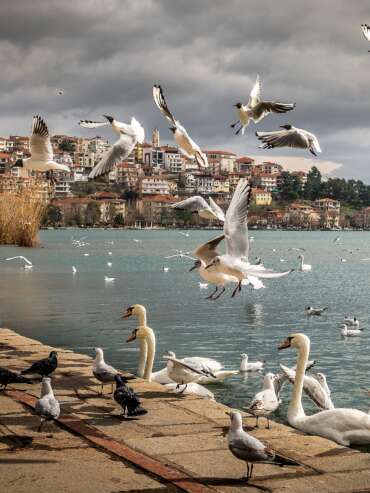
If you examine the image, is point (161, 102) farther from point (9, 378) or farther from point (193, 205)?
point (9, 378)

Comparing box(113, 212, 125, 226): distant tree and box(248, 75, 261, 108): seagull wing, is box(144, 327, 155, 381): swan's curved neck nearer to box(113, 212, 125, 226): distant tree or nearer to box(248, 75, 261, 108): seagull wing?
box(248, 75, 261, 108): seagull wing

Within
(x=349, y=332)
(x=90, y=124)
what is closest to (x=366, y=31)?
(x=90, y=124)

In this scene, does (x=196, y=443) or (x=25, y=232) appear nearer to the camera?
(x=196, y=443)

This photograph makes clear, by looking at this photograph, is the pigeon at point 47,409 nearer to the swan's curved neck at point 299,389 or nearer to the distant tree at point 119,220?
the swan's curved neck at point 299,389

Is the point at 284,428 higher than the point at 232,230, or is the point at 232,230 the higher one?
the point at 232,230

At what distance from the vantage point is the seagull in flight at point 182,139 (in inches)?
233

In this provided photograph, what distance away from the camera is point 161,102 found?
233 inches

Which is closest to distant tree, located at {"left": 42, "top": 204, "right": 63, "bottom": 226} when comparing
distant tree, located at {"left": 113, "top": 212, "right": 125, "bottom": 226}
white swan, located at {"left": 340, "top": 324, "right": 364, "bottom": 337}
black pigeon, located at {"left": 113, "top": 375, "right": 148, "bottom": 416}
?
distant tree, located at {"left": 113, "top": 212, "right": 125, "bottom": 226}

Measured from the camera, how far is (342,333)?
16.3 meters

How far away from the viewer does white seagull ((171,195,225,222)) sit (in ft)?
19.7

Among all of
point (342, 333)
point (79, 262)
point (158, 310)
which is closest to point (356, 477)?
point (342, 333)

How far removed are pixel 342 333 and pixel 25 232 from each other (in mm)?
36236

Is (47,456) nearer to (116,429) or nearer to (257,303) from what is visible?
(116,429)

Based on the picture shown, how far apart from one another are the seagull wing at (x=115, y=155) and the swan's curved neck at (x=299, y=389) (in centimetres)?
288
